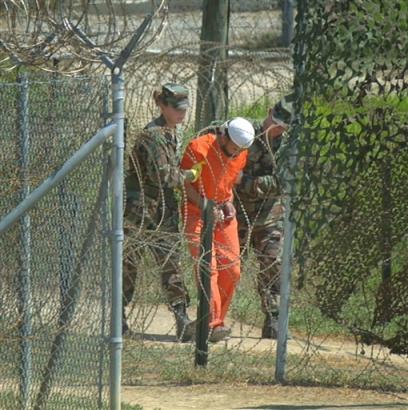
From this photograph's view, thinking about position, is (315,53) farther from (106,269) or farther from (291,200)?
(106,269)

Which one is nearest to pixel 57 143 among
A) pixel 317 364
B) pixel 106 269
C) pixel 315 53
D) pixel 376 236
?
pixel 106 269

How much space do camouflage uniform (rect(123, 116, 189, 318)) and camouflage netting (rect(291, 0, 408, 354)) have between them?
46.4 inches

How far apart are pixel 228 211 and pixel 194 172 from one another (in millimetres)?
595

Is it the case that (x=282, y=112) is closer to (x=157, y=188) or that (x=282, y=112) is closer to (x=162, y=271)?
(x=157, y=188)

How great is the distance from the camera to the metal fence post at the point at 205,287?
882 centimetres

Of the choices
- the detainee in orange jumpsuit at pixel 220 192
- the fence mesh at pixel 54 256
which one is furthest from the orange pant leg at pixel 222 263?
the fence mesh at pixel 54 256

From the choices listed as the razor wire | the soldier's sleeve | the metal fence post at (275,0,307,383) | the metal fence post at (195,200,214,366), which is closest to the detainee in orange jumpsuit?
the soldier's sleeve

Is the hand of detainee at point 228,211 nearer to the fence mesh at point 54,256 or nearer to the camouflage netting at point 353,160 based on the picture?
the camouflage netting at point 353,160

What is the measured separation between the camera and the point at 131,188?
32.7 ft

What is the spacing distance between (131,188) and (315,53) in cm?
239

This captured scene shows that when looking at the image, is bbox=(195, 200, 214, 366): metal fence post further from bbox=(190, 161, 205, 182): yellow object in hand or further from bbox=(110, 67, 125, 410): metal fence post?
bbox=(110, 67, 125, 410): metal fence post

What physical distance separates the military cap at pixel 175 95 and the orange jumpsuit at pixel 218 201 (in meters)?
0.27

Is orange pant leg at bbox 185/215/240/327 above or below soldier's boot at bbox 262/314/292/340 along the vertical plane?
above

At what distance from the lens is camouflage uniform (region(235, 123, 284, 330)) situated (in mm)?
10195
